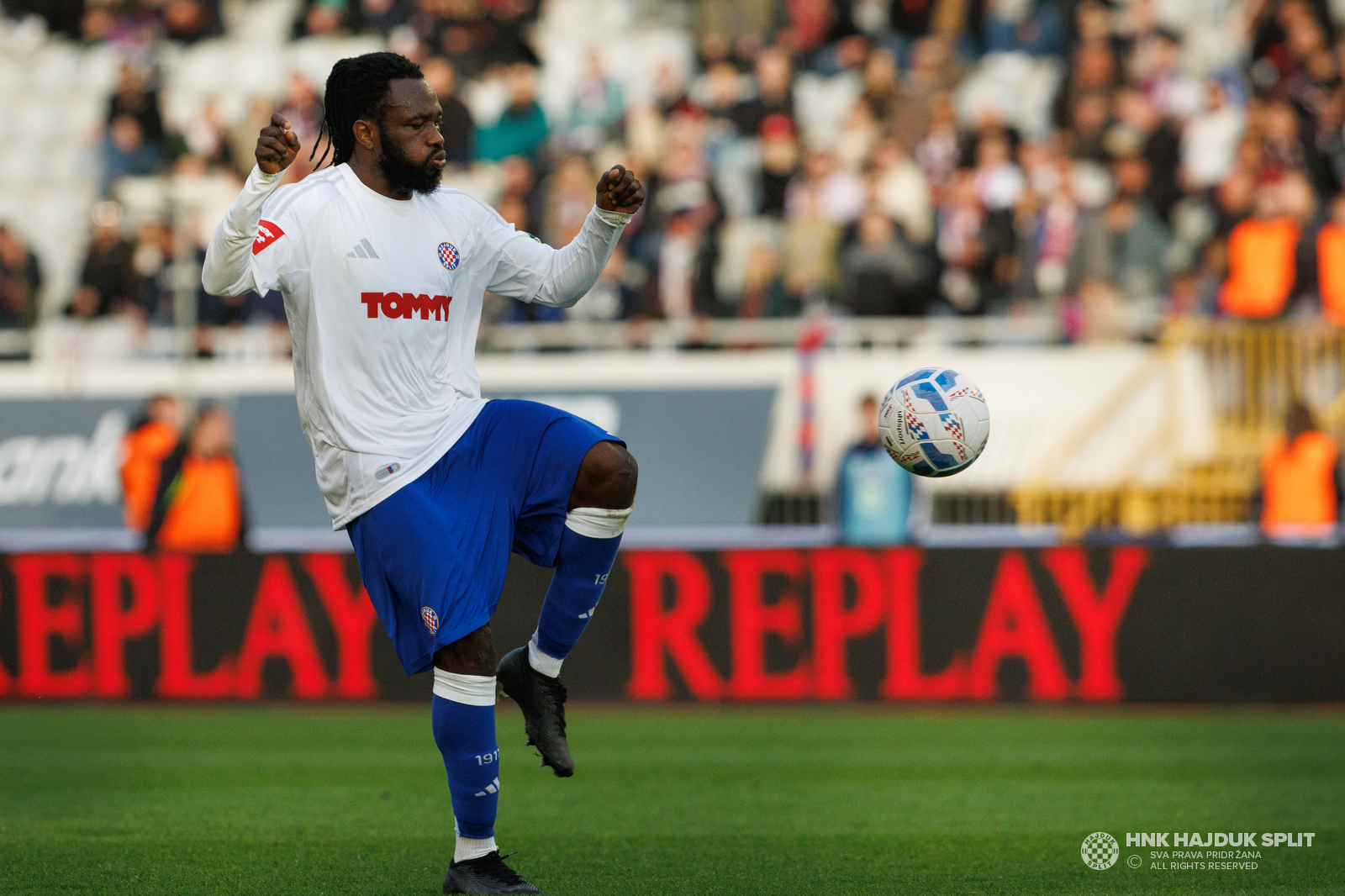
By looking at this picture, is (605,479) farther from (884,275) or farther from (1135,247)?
(1135,247)

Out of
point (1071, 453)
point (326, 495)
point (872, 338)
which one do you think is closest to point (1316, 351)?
point (1071, 453)

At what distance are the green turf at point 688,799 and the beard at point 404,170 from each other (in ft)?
7.63

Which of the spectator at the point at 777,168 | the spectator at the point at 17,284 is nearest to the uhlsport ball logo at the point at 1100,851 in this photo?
the spectator at the point at 777,168

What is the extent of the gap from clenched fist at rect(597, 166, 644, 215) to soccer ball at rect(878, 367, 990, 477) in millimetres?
1367

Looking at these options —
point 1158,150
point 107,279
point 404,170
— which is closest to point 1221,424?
point 1158,150

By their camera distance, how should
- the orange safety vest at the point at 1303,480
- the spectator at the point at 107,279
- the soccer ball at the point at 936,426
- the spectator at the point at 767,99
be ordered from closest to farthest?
the soccer ball at the point at 936,426, the orange safety vest at the point at 1303,480, the spectator at the point at 107,279, the spectator at the point at 767,99

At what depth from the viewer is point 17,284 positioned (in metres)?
16.0

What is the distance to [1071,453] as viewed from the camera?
1332cm

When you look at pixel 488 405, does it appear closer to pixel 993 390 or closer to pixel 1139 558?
pixel 1139 558

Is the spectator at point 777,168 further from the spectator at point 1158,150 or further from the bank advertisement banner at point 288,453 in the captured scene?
the spectator at point 1158,150

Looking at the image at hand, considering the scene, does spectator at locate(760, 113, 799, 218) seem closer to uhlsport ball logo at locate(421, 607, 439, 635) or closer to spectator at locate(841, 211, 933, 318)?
spectator at locate(841, 211, 933, 318)

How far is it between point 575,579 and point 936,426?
1.50m

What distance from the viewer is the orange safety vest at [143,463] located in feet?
45.1

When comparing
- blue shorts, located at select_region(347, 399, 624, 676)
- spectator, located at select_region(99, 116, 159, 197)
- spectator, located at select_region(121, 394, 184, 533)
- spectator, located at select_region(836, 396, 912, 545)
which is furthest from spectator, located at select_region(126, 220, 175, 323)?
blue shorts, located at select_region(347, 399, 624, 676)
